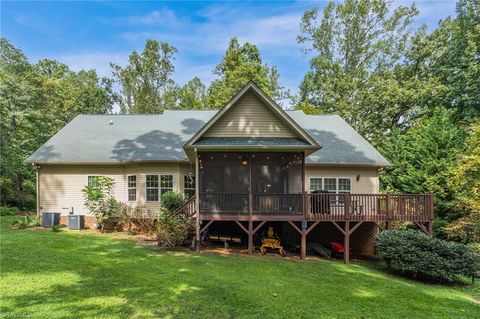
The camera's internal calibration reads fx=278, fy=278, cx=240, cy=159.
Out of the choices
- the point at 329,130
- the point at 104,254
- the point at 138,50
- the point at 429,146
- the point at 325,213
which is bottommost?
the point at 104,254

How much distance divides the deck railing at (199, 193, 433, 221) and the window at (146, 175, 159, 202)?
169 inches

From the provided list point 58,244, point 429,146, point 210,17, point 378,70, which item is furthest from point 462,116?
point 58,244

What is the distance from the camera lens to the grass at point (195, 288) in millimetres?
5820

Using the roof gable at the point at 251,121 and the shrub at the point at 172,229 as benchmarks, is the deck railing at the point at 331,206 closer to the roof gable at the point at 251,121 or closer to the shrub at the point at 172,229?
the shrub at the point at 172,229

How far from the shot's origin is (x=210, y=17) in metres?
15.4

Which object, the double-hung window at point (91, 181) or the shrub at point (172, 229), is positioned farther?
the double-hung window at point (91, 181)

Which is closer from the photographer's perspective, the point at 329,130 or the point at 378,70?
the point at 329,130

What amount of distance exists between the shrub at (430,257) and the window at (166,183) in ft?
34.3

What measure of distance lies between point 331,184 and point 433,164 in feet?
19.9

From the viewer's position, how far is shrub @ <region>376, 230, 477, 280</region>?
371 inches

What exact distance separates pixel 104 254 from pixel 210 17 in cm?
1290

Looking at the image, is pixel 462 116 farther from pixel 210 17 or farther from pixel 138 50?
pixel 138 50

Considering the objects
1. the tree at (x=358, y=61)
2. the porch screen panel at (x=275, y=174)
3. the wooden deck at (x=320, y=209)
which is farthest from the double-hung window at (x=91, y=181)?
the tree at (x=358, y=61)

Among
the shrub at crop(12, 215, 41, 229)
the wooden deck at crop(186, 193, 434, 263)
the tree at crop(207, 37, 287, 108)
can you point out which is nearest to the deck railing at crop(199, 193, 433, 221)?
the wooden deck at crop(186, 193, 434, 263)
